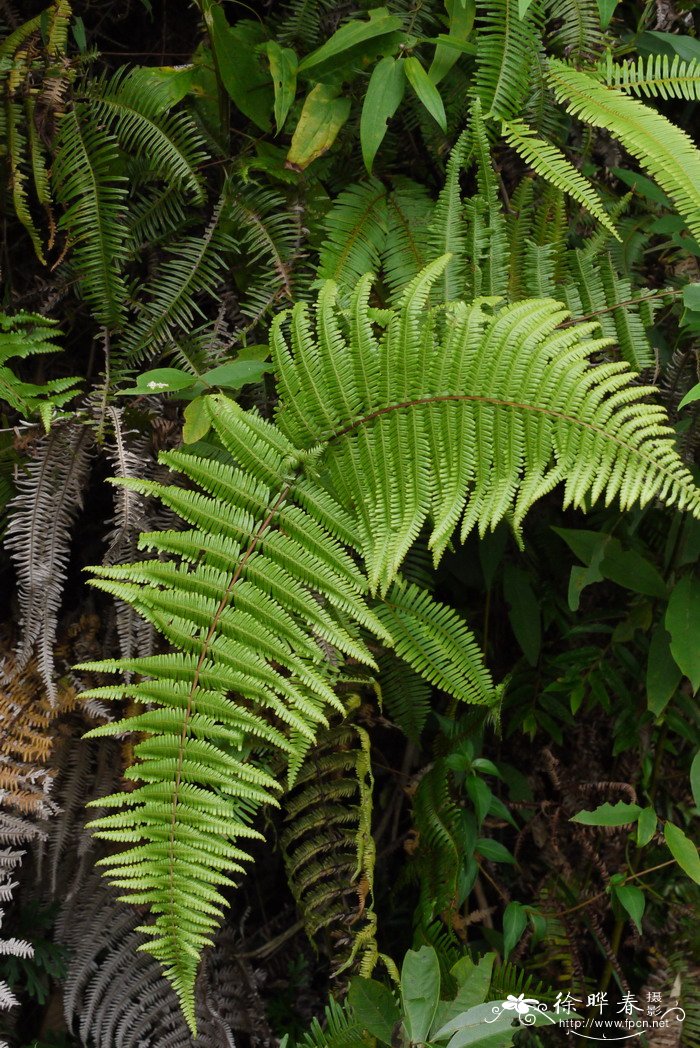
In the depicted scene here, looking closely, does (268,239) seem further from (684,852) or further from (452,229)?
(684,852)

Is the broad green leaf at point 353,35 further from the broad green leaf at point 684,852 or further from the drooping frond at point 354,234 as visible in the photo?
the broad green leaf at point 684,852

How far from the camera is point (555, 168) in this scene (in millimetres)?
1599

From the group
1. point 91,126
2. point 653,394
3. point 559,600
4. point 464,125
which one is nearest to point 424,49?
point 464,125

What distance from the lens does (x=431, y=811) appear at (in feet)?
5.74

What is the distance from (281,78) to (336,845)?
1.59 meters

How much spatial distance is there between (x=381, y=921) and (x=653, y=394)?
4.64 ft

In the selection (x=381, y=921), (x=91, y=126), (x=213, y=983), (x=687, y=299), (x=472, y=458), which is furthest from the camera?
(x=381, y=921)

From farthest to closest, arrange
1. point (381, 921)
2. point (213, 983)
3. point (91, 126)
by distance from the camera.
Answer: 1. point (381, 921)
2. point (213, 983)
3. point (91, 126)

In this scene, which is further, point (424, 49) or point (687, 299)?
point (424, 49)

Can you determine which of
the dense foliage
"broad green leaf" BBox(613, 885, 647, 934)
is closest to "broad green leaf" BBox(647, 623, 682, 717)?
the dense foliage

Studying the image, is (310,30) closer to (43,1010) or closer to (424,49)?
(424,49)

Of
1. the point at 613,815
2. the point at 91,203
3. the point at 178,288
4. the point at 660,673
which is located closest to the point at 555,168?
the point at 178,288

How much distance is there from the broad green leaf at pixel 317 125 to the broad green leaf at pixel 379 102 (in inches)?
4.5

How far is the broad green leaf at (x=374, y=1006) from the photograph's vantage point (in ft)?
4.56
